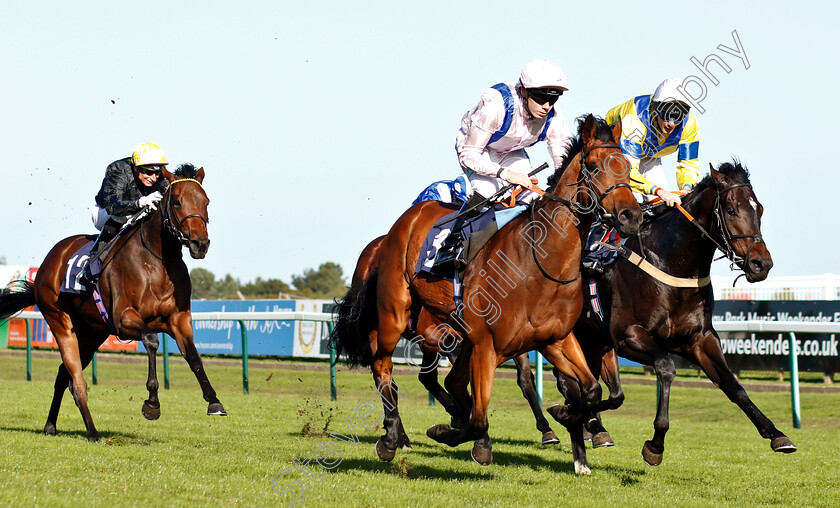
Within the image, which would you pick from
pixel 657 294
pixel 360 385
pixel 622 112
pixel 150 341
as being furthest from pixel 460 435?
pixel 360 385

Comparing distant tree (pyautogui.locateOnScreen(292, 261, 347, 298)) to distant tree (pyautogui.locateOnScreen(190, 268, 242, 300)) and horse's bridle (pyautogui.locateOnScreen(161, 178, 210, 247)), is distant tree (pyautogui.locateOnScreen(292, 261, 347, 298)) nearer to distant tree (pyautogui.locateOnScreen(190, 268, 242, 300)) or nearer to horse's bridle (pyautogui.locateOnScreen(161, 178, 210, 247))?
distant tree (pyautogui.locateOnScreen(190, 268, 242, 300))

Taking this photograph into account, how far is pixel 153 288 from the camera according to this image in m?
6.78

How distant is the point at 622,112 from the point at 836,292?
1127 centimetres

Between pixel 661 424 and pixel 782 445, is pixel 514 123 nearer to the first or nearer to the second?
pixel 661 424

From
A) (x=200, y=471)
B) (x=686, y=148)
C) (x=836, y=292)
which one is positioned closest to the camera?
(x=200, y=471)

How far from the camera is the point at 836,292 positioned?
16.5 m

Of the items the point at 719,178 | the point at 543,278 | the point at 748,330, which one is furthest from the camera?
the point at 748,330

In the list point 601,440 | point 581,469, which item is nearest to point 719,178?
point 601,440

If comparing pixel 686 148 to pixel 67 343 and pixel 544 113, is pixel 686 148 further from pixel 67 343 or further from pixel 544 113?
pixel 67 343

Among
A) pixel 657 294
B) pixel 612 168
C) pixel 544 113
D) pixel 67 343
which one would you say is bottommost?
pixel 67 343

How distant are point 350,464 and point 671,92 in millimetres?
3460

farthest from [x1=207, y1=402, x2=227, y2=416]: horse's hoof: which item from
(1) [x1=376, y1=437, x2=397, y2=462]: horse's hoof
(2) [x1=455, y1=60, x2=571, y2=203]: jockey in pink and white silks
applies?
(2) [x1=455, y1=60, x2=571, y2=203]: jockey in pink and white silks

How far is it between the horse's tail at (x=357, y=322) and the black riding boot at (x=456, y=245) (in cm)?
129

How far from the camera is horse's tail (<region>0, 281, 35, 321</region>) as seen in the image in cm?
833
